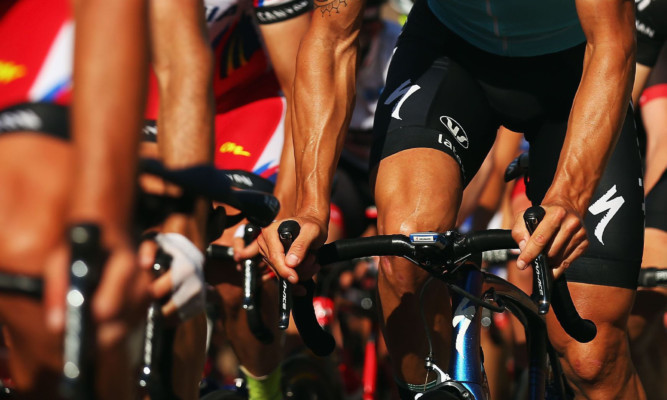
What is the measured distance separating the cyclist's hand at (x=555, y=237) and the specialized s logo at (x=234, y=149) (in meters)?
2.10

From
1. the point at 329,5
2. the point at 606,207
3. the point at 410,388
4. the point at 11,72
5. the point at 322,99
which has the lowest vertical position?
the point at 410,388

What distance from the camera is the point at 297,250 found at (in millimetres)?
2789

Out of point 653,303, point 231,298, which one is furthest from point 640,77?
point 231,298

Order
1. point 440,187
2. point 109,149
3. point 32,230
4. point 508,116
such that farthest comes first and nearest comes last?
point 508,116 → point 440,187 → point 32,230 → point 109,149

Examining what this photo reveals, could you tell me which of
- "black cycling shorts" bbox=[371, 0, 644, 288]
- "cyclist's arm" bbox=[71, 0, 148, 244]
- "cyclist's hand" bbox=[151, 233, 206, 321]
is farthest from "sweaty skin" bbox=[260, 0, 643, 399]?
"cyclist's arm" bbox=[71, 0, 148, 244]

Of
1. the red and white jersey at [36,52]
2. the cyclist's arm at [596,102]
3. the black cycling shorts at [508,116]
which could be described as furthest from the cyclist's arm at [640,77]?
the red and white jersey at [36,52]

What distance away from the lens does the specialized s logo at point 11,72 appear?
210 cm

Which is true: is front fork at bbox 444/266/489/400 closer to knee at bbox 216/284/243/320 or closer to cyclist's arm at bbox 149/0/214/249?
cyclist's arm at bbox 149/0/214/249

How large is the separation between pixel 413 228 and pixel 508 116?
0.77 m

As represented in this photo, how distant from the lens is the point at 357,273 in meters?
8.59

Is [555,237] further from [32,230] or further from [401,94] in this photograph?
[32,230]

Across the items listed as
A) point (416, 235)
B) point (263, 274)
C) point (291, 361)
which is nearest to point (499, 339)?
point (291, 361)

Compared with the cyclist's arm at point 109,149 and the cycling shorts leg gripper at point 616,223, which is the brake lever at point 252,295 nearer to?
the cycling shorts leg gripper at point 616,223

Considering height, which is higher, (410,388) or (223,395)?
(410,388)
